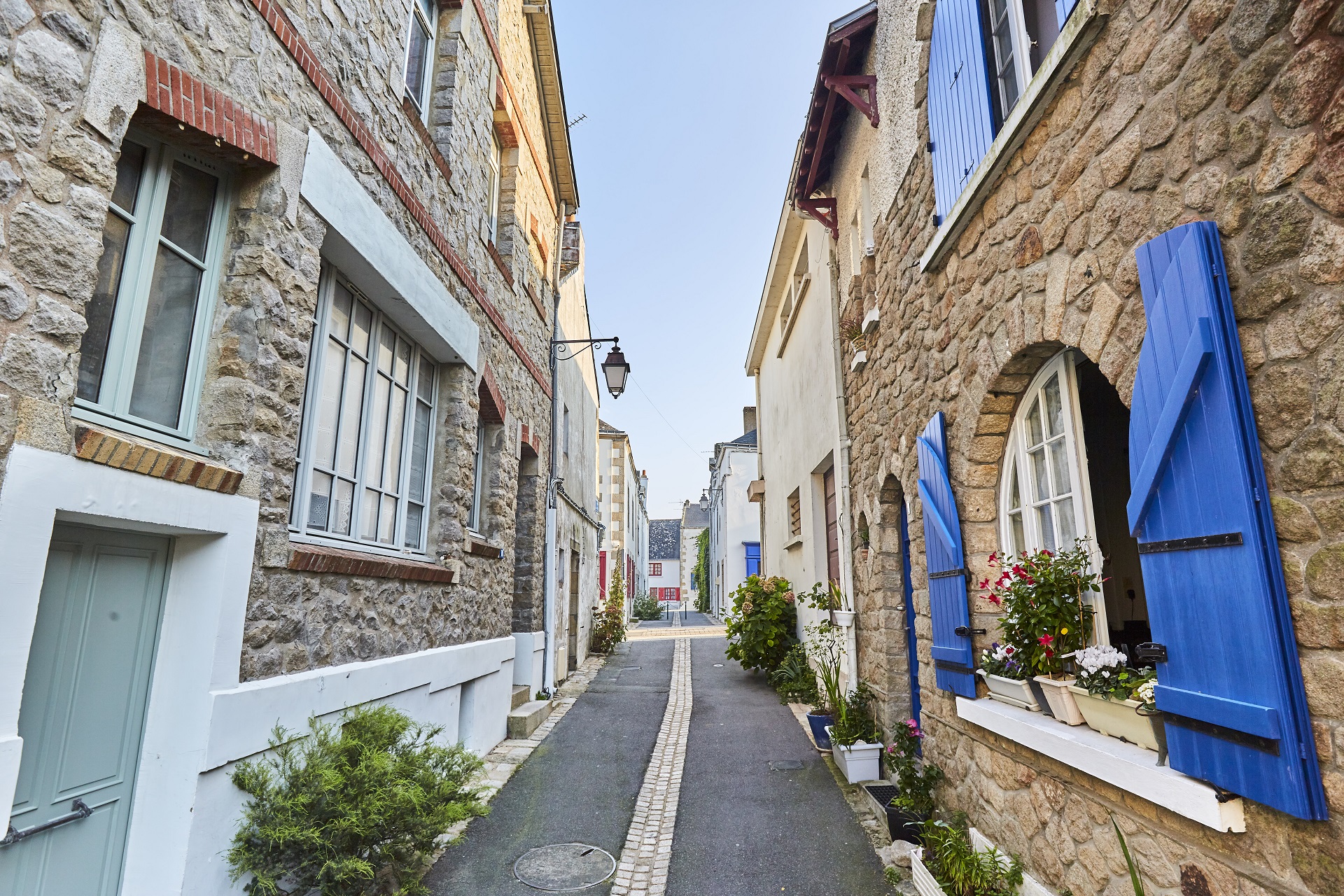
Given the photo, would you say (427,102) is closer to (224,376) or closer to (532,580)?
(224,376)

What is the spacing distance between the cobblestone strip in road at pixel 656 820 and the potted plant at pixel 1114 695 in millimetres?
2406

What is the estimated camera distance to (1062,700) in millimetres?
3117

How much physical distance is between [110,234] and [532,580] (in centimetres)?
621

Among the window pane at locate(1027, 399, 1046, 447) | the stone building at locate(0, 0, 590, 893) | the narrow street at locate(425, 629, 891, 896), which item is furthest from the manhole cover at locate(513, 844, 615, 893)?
the window pane at locate(1027, 399, 1046, 447)

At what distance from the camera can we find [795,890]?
3.86 meters

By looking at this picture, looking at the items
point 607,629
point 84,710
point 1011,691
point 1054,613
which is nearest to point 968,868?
point 1011,691

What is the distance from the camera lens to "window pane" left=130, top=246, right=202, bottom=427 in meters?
2.84

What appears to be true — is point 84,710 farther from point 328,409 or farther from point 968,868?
point 968,868

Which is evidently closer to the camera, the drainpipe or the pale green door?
the pale green door

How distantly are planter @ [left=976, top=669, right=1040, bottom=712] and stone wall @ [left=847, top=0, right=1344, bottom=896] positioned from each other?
0.69 feet

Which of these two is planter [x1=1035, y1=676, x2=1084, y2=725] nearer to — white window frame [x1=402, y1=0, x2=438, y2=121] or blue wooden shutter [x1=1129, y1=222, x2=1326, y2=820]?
blue wooden shutter [x1=1129, y1=222, x2=1326, y2=820]

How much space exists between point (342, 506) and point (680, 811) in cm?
309

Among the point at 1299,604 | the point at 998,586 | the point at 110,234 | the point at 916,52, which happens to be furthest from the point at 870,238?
the point at 110,234

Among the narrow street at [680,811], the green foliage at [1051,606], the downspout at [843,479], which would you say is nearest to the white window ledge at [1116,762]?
the green foliage at [1051,606]
